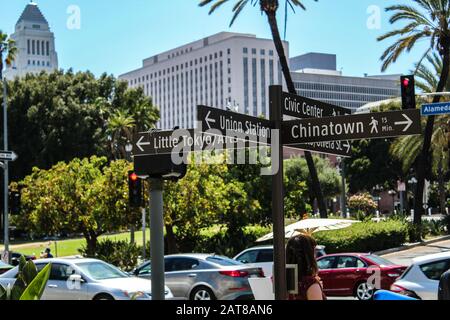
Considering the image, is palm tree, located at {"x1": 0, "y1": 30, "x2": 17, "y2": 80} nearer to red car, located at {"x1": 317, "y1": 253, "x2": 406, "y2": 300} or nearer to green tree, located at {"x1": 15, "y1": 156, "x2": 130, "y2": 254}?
green tree, located at {"x1": 15, "y1": 156, "x2": 130, "y2": 254}

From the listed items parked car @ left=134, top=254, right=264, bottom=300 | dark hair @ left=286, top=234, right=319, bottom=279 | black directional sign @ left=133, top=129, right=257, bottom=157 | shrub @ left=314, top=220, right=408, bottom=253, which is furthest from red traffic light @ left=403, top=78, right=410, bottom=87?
dark hair @ left=286, top=234, right=319, bottom=279

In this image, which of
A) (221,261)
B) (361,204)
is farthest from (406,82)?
(361,204)

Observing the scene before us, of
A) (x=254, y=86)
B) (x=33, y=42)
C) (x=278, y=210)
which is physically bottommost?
(x=278, y=210)

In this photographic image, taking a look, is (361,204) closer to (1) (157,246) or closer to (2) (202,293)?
(2) (202,293)

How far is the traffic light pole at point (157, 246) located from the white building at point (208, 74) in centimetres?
10553

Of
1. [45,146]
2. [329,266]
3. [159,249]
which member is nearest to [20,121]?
[45,146]

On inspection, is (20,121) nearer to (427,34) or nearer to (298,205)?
(298,205)

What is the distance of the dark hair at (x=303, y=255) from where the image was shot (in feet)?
14.6

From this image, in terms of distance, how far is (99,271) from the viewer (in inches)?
622

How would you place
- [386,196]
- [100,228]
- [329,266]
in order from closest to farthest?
[329,266]
[100,228]
[386,196]

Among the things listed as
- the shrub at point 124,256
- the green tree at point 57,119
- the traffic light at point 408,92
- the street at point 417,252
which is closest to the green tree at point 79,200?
the shrub at point 124,256

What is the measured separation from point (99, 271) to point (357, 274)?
7014mm

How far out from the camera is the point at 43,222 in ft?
104
